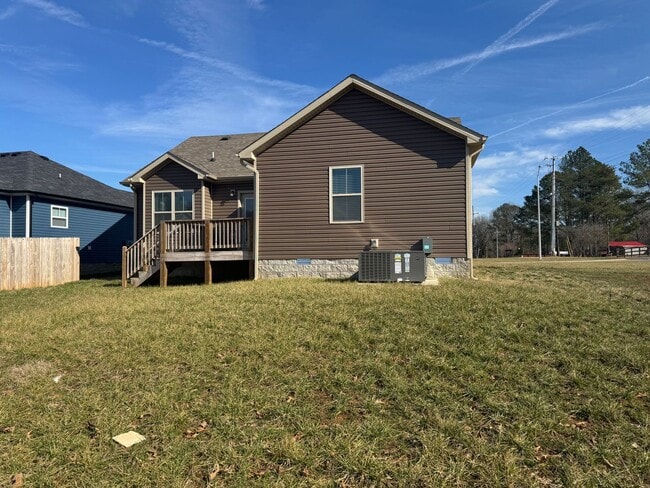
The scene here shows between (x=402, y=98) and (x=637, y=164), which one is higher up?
(x=637, y=164)

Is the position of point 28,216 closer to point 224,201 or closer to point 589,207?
point 224,201

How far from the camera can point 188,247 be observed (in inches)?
486

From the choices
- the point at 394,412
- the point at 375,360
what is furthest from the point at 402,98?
the point at 394,412

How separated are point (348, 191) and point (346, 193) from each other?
0.26 feet

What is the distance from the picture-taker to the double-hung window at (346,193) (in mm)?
11617

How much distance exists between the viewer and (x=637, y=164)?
167 ft

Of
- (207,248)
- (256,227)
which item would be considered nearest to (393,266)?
(256,227)

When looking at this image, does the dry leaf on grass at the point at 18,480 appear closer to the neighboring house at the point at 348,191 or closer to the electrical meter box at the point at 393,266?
the electrical meter box at the point at 393,266

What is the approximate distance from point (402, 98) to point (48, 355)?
9.69 m

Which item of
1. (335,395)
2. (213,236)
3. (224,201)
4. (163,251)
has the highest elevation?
(224,201)

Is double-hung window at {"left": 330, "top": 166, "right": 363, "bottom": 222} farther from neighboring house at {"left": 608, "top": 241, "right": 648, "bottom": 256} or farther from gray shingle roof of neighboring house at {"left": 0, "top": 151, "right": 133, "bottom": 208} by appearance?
neighboring house at {"left": 608, "top": 241, "right": 648, "bottom": 256}

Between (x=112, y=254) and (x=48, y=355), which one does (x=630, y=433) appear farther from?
(x=112, y=254)

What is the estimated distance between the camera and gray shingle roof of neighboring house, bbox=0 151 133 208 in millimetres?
17469

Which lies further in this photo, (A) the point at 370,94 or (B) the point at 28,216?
(B) the point at 28,216
